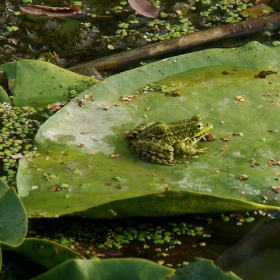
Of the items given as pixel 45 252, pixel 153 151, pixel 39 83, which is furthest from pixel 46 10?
pixel 45 252

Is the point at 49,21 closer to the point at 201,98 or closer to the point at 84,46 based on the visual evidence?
the point at 84,46

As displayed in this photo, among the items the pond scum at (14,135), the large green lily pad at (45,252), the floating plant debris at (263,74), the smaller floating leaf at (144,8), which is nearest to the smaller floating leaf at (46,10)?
the smaller floating leaf at (144,8)

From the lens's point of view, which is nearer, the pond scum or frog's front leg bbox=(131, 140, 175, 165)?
frog's front leg bbox=(131, 140, 175, 165)

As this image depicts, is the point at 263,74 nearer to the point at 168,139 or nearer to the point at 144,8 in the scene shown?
the point at 168,139

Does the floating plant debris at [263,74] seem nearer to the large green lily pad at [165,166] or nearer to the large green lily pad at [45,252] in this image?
the large green lily pad at [165,166]

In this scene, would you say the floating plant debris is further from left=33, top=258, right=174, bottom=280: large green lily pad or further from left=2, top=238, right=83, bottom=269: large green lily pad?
left=33, top=258, right=174, bottom=280: large green lily pad

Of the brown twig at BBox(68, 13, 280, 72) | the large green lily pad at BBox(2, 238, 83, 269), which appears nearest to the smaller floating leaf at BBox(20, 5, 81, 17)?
the brown twig at BBox(68, 13, 280, 72)
